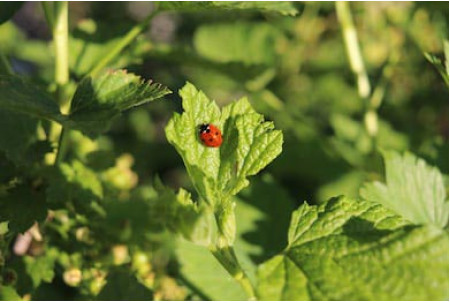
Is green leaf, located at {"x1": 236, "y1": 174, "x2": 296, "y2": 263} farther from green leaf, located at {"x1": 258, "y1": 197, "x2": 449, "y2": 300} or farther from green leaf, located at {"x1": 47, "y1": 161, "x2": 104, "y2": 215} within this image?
green leaf, located at {"x1": 258, "y1": 197, "x2": 449, "y2": 300}

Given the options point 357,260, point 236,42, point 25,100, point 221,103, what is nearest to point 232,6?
point 25,100

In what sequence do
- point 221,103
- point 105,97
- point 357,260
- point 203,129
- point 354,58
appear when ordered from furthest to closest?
1. point 221,103
2. point 354,58
3. point 105,97
4. point 203,129
5. point 357,260

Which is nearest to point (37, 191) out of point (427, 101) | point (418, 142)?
point (418, 142)

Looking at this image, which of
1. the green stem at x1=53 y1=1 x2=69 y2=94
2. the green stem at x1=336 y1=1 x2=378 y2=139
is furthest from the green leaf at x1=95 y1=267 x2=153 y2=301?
the green stem at x1=336 y1=1 x2=378 y2=139

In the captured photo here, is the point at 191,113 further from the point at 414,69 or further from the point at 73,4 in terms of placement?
the point at 73,4

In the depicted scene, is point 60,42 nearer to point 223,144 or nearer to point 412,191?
point 223,144

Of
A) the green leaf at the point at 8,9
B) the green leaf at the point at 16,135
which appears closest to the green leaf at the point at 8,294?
the green leaf at the point at 16,135

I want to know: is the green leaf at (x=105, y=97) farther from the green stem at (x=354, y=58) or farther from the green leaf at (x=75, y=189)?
the green stem at (x=354, y=58)
